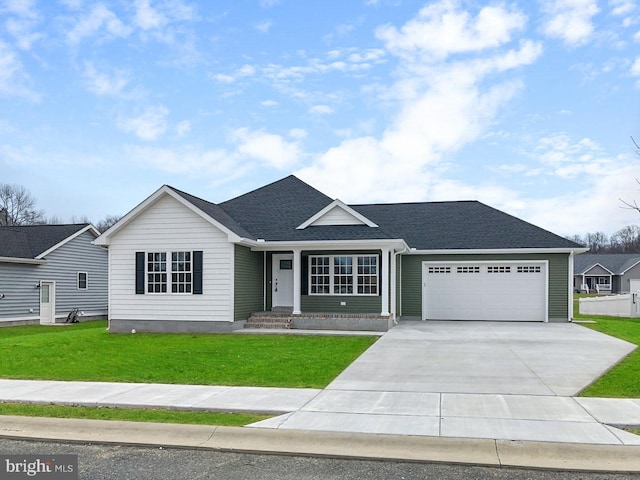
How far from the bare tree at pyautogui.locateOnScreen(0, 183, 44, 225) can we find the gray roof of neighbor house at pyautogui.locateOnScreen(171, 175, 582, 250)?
44.3 metres

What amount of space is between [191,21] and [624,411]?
13.6 m

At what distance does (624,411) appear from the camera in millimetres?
7035

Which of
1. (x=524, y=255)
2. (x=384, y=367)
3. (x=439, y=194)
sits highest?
(x=439, y=194)

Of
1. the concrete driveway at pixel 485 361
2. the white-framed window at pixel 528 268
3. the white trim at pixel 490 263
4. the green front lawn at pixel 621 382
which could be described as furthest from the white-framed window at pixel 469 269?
the green front lawn at pixel 621 382

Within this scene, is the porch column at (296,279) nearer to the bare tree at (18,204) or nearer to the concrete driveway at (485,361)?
the concrete driveway at (485,361)

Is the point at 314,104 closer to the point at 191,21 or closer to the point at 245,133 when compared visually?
the point at 245,133

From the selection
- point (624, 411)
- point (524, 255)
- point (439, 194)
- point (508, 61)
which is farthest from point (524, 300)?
point (439, 194)

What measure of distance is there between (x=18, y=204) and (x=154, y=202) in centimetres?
4792

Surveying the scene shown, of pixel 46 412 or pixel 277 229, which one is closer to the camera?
pixel 46 412

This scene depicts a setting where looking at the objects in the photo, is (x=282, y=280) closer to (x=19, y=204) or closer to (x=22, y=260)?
(x=22, y=260)

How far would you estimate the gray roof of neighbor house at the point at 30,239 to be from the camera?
2489 cm

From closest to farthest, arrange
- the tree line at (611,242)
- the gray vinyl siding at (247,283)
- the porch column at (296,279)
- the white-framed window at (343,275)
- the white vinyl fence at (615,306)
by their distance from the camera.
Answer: the gray vinyl siding at (247,283) → the porch column at (296,279) → the white-framed window at (343,275) → the white vinyl fence at (615,306) → the tree line at (611,242)

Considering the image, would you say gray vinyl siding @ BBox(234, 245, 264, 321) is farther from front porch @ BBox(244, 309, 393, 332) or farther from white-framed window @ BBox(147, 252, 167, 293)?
white-framed window @ BBox(147, 252, 167, 293)

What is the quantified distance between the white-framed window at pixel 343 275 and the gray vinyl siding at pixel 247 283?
1878 mm
